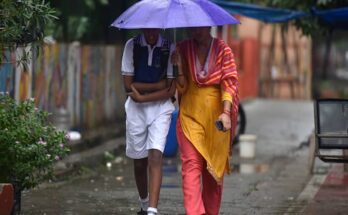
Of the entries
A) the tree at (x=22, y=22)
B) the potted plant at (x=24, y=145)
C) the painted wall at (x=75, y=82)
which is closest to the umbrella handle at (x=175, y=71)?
the tree at (x=22, y=22)

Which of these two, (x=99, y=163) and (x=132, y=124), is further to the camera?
(x=99, y=163)

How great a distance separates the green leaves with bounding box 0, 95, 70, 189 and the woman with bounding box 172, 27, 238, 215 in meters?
1.24

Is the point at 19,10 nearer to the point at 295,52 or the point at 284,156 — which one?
the point at 284,156

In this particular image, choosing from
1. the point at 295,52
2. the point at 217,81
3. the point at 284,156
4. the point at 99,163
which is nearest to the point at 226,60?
the point at 217,81

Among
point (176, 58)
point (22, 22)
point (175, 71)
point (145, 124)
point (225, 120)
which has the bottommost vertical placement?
point (145, 124)

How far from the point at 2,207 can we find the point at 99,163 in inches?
233

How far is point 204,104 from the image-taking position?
708cm

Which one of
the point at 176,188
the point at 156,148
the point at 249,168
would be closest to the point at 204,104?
the point at 156,148

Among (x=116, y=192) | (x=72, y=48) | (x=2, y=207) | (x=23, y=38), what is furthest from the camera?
(x=72, y=48)

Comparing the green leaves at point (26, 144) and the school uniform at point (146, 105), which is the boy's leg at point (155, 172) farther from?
the green leaves at point (26, 144)

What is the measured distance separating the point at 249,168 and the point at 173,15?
6091mm

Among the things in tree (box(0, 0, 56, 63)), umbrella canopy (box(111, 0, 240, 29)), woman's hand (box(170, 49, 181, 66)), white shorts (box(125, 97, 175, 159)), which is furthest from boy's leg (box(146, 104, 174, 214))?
tree (box(0, 0, 56, 63))

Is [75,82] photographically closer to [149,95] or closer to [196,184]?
[149,95]

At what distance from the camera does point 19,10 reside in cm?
691
